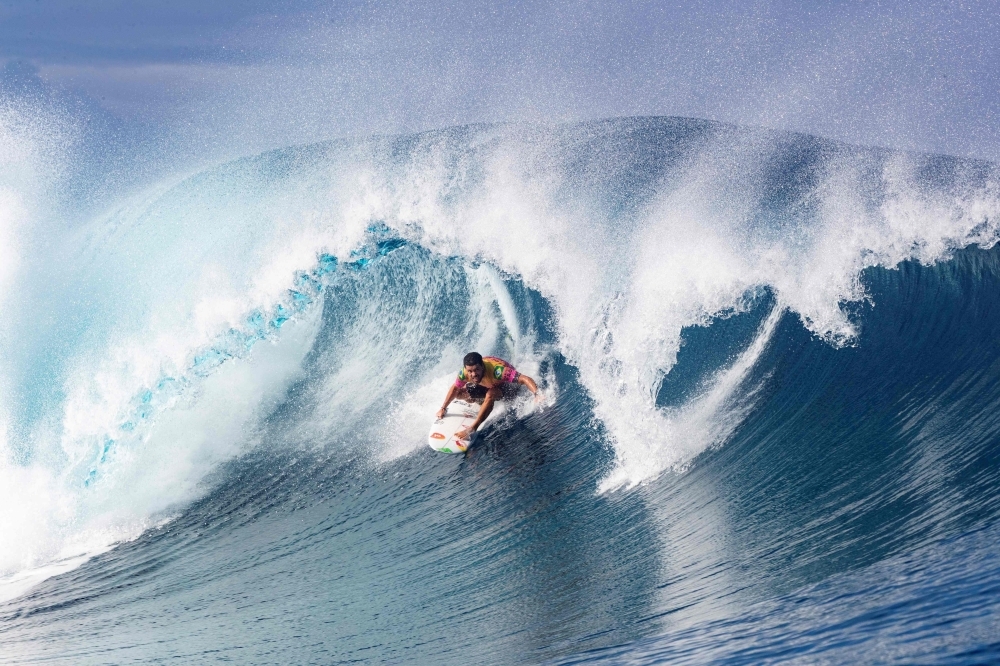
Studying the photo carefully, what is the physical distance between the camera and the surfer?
25.7ft

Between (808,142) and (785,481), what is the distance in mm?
8920

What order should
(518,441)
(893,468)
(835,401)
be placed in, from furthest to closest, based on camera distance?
(518,441), (835,401), (893,468)

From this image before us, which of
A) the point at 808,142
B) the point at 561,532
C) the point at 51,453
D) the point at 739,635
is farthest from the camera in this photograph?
the point at 808,142

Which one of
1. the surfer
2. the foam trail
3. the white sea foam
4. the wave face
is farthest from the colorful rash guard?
the foam trail

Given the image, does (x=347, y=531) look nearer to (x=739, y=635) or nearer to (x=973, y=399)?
(x=739, y=635)

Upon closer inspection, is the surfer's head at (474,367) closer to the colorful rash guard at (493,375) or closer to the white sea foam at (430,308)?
the colorful rash guard at (493,375)

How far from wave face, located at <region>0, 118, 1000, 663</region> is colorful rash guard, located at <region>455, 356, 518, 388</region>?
0.47 m

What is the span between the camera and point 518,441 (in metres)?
7.86

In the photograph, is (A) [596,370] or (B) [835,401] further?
(A) [596,370]

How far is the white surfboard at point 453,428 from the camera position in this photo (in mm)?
7770

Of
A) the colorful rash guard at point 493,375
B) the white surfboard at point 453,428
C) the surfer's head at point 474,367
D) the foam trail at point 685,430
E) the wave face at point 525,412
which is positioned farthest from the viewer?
the colorful rash guard at point 493,375

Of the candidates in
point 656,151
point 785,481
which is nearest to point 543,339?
point 785,481

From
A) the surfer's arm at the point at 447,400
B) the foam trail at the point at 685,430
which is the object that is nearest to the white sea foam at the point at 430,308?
the foam trail at the point at 685,430

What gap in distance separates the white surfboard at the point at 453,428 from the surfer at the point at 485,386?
0.05 meters
